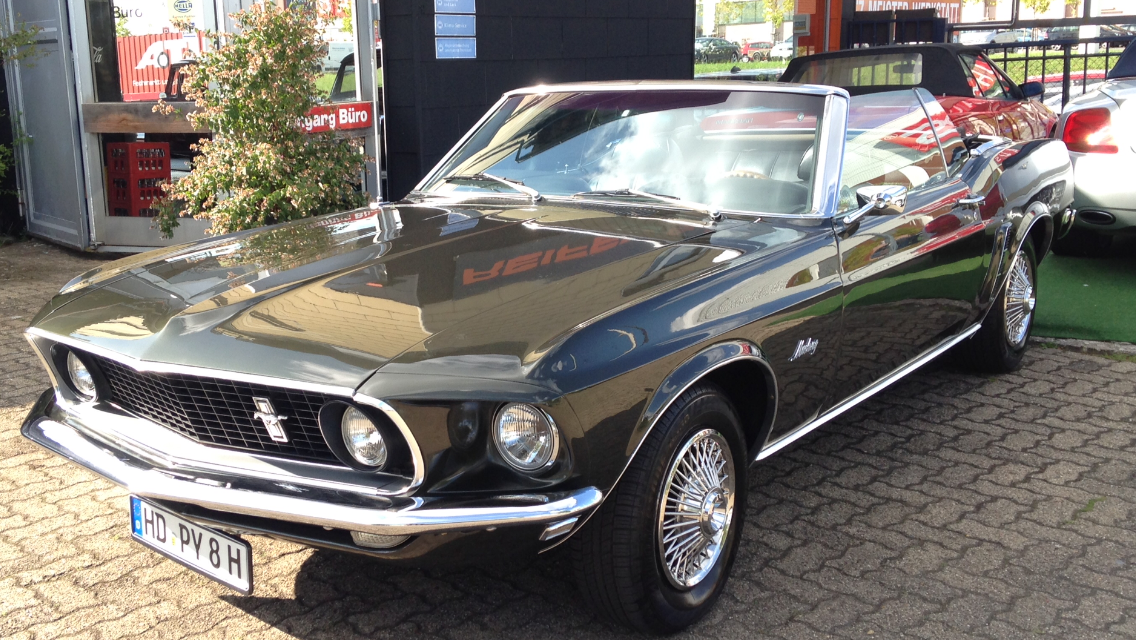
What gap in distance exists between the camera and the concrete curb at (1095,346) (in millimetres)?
5754

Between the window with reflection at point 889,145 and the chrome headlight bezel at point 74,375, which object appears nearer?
the chrome headlight bezel at point 74,375

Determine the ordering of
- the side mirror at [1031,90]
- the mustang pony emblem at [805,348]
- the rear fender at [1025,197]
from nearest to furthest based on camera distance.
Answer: the mustang pony emblem at [805,348] → the rear fender at [1025,197] → the side mirror at [1031,90]

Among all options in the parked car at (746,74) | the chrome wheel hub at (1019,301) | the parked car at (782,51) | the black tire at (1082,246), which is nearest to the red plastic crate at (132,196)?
the parked car at (746,74)

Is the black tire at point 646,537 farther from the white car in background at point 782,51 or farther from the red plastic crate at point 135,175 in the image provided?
the white car in background at point 782,51

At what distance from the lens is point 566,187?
13.3 feet

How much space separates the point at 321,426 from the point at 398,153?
19.4ft

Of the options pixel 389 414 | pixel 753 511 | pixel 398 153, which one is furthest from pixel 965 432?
pixel 398 153

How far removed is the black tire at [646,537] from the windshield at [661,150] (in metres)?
1.06

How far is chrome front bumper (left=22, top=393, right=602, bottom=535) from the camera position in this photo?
8.04ft

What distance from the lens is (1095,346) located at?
5.83 meters

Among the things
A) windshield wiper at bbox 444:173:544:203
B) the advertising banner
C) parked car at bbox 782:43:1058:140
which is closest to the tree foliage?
windshield wiper at bbox 444:173:544:203

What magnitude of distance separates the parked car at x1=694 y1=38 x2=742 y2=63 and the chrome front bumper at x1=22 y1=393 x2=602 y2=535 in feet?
29.5

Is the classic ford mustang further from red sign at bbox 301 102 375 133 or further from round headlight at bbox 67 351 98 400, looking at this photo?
red sign at bbox 301 102 375 133

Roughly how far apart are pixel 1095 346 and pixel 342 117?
208 inches
